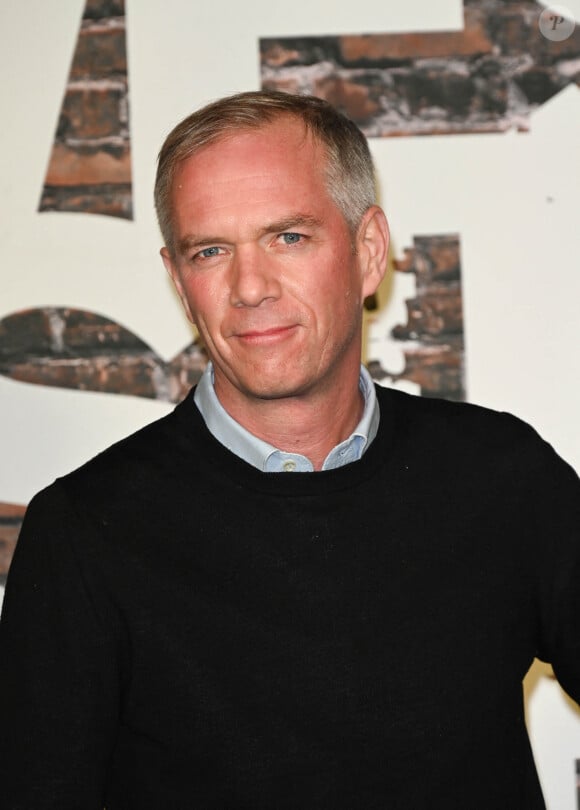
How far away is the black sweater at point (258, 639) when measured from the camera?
4.17 ft

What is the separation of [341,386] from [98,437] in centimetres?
77

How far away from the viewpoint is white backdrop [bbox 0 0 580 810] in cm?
209

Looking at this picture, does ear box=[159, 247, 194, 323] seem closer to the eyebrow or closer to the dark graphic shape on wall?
the eyebrow

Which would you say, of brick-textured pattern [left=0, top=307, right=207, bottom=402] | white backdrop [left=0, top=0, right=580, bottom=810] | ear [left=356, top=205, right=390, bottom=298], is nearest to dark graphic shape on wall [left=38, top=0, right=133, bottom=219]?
white backdrop [left=0, top=0, right=580, bottom=810]

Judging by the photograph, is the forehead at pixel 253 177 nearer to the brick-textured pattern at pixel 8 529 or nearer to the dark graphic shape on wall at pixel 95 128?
the dark graphic shape on wall at pixel 95 128

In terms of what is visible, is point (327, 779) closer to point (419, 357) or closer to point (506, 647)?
point (506, 647)

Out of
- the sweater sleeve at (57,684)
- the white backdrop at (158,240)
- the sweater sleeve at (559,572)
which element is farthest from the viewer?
the white backdrop at (158,240)

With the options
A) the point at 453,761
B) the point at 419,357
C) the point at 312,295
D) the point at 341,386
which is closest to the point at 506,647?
the point at 453,761

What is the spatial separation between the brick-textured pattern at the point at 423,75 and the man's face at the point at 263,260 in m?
0.70

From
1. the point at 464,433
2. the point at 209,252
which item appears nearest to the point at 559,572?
the point at 464,433

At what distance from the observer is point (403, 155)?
2102 mm

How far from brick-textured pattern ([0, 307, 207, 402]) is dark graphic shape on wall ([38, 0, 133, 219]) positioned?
0.73ft

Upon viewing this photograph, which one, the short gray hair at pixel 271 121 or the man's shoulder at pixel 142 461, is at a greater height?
the short gray hair at pixel 271 121

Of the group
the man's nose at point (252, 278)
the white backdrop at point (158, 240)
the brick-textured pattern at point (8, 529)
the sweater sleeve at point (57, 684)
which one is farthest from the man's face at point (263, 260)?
the brick-textured pattern at point (8, 529)
